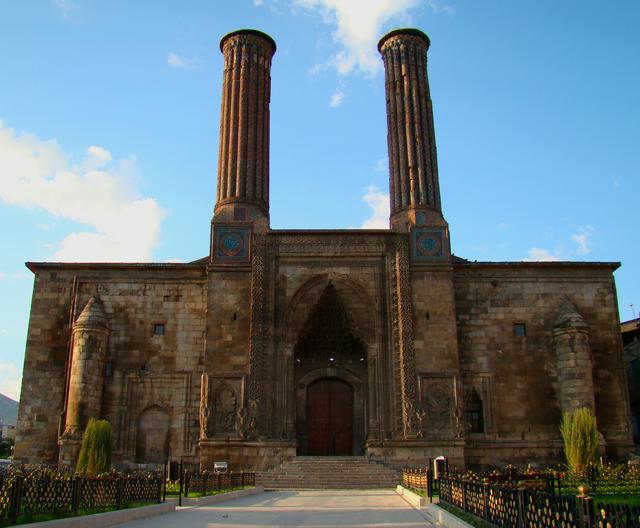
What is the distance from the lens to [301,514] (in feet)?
37.6

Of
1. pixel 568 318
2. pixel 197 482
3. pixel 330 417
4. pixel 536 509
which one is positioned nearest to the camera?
pixel 536 509

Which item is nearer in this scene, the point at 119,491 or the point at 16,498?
the point at 16,498

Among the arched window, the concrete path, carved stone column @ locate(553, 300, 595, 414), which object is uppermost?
carved stone column @ locate(553, 300, 595, 414)

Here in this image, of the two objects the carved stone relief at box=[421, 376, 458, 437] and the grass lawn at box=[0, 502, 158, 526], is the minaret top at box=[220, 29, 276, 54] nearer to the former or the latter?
the carved stone relief at box=[421, 376, 458, 437]

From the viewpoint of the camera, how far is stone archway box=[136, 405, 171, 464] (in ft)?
70.1

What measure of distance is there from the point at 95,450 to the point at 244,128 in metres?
11.9

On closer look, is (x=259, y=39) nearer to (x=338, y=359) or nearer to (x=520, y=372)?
(x=338, y=359)

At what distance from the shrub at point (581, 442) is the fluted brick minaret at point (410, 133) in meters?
7.56

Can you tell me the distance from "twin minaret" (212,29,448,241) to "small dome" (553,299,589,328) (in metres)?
4.56

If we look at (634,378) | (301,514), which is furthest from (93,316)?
(634,378)

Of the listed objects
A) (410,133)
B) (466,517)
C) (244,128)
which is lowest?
(466,517)

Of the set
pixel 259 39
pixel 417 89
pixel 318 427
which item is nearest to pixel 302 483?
pixel 318 427

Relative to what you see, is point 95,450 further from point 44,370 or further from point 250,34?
point 250,34

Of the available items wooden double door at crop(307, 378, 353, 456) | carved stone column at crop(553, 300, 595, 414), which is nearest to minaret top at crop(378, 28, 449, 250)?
carved stone column at crop(553, 300, 595, 414)
